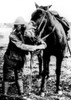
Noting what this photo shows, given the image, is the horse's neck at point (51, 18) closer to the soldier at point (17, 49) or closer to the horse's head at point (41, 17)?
the horse's head at point (41, 17)

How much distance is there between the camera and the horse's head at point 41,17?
6.50m

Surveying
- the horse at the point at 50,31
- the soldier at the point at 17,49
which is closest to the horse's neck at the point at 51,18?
the horse at the point at 50,31

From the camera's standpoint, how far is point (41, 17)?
653 cm

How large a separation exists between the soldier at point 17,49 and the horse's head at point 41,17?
0.33m

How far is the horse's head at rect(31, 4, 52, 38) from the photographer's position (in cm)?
650

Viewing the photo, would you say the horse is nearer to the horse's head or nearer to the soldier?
the horse's head

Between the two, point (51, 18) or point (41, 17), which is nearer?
point (41, 17)

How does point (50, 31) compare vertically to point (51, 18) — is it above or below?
below

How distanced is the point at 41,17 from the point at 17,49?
1015 mm

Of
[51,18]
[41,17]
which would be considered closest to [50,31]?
[51,18]

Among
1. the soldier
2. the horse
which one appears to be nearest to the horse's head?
the horse

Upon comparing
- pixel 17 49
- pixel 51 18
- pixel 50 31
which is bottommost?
pixel 17 49

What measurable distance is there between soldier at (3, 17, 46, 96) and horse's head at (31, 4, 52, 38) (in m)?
0.33

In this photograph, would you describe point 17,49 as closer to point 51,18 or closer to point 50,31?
point 50,31
